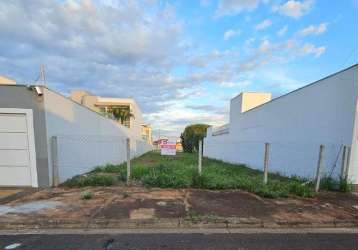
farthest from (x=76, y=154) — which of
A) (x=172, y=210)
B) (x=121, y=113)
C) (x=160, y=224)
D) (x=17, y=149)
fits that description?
(x=121, y=113)

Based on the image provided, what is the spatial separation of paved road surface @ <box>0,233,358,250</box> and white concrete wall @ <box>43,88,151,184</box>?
152 inches

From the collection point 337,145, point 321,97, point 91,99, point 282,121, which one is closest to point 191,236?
point 337,145

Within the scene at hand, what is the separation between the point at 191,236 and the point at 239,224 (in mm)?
1117

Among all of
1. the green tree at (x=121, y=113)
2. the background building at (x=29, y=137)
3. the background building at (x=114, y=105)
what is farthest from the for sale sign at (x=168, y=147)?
the green tree at (x=121, y=113)

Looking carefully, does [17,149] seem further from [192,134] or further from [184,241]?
[192,134]

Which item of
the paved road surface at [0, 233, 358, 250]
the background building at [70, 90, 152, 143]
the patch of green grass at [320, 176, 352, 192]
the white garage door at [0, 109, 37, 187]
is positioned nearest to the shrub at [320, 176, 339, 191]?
the patch of green grass at [320, 176, 352, 192]

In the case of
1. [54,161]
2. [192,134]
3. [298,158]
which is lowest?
[192,134]

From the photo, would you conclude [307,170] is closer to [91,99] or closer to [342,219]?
[342,219]

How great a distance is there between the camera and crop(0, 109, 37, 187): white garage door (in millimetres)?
6785

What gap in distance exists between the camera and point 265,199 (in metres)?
6.09

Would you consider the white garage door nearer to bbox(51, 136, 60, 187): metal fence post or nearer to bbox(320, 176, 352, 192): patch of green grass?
bbox(51, 136, 60, 187): metal fence post

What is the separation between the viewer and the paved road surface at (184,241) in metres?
3.55

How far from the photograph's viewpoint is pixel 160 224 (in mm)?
4348

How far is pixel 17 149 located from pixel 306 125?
1070 centimetres
